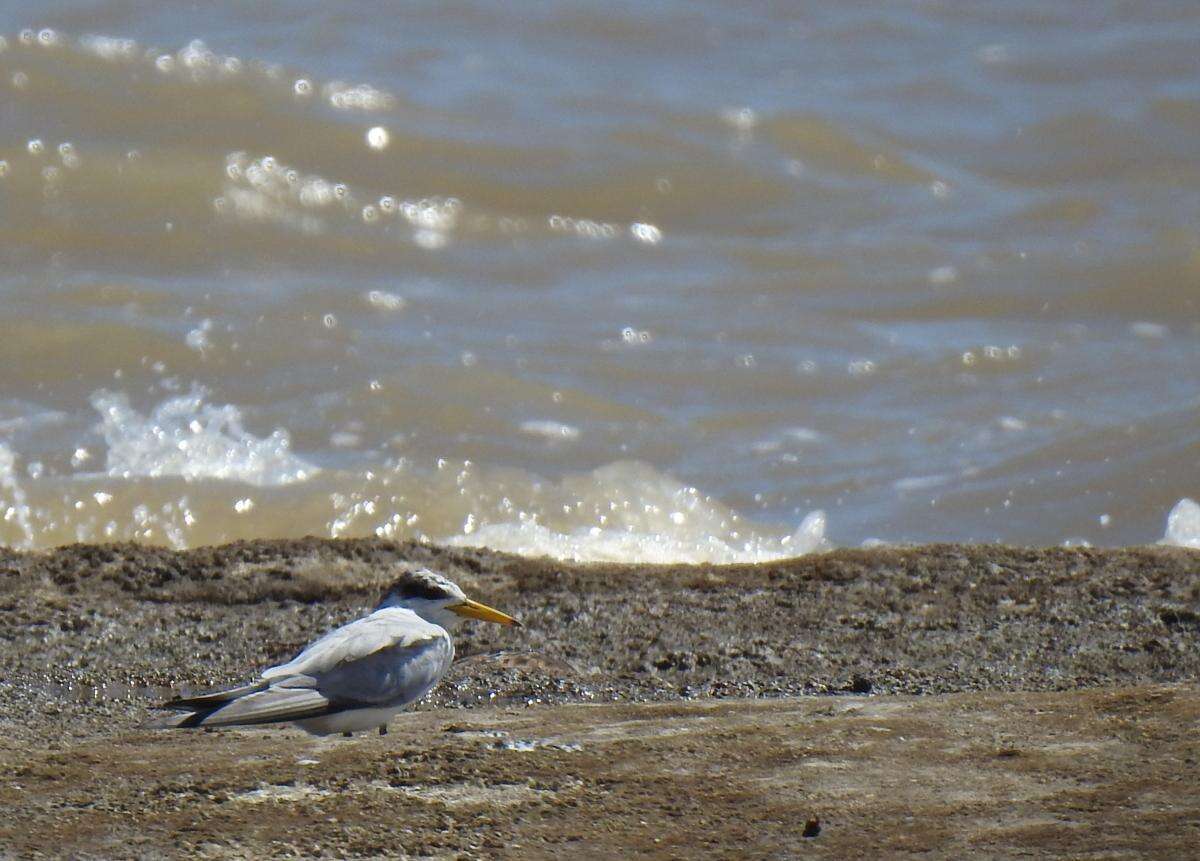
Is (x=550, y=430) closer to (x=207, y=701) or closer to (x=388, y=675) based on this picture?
(x=388, y=675)

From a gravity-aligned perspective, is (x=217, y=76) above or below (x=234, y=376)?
above

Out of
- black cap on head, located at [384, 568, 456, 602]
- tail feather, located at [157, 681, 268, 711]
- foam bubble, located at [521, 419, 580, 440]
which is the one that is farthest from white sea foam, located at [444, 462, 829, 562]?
tail feather, located at [157, 681, 268, 711]

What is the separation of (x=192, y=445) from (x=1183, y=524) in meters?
6.51

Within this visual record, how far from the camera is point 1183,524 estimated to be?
39.5 ft

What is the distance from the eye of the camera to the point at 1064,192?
18.3m

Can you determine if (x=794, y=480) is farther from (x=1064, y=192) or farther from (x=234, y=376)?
(x=1064, y=192)

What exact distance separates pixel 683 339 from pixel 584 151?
349cm

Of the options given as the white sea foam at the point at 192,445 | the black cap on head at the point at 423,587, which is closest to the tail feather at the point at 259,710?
the black cap on head at the point at 423,587

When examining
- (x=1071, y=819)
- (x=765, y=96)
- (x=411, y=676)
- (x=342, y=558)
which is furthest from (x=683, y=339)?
(x=1071, y=819)

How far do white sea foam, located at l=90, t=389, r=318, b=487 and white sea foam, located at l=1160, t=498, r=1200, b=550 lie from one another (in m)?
5.52

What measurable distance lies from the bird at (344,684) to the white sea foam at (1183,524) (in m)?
6.94

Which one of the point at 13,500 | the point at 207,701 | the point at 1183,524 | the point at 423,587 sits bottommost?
the point at 207,701

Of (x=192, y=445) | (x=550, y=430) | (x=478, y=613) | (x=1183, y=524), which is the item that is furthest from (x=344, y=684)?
(x=1183, y=524)

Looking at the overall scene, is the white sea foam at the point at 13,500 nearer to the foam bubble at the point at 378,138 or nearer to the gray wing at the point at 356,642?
the gray wing at the point at 356,642
